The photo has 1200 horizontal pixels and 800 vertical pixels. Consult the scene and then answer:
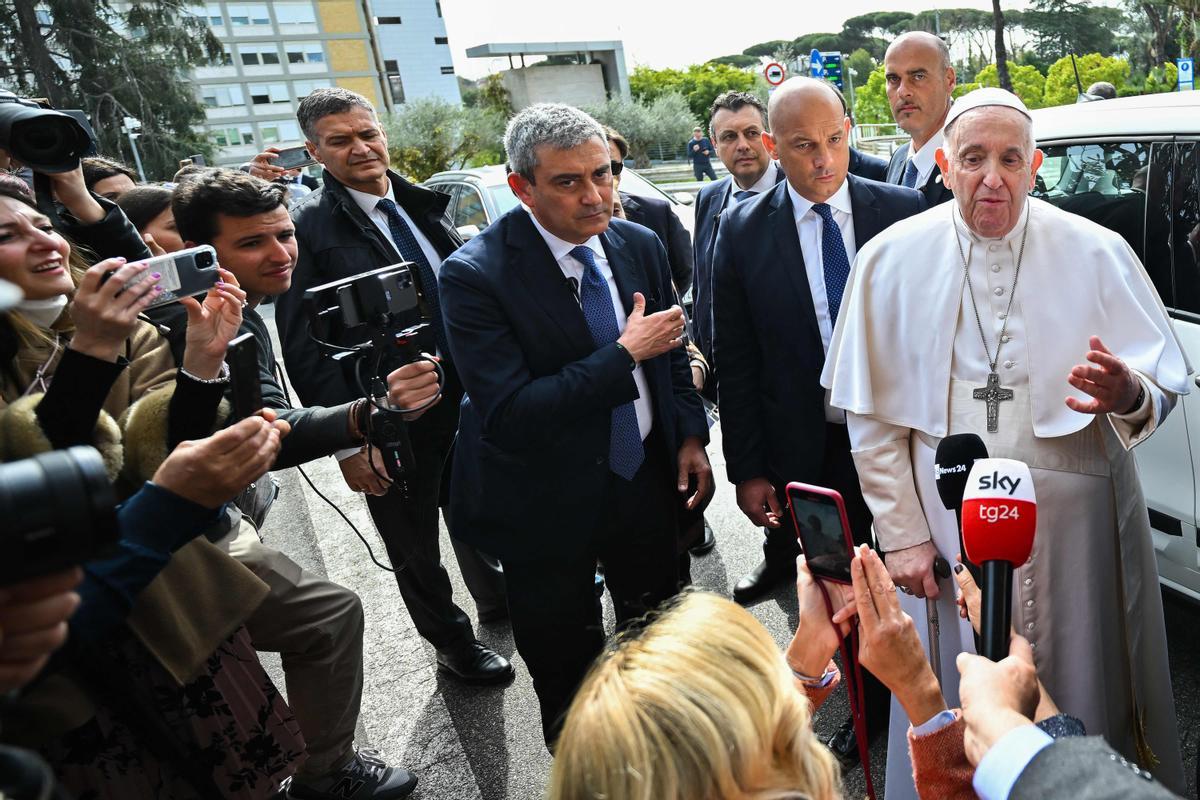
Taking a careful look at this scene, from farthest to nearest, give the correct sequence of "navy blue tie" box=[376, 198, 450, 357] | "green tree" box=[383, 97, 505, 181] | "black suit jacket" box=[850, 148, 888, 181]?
"green tree" box=[383, 97, 505, 181] < "black suit jacket" box=[850, 148, 888, 181] < "navy blue tie" box=[376, 198, 450, 357]

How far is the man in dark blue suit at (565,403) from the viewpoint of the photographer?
7.92 ft

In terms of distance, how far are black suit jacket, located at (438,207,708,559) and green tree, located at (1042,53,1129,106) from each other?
27.0 m

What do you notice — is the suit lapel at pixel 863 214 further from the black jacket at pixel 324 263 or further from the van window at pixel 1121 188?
the black jacket at pixel 324 263

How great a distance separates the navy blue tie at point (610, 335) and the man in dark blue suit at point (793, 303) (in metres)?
0.46

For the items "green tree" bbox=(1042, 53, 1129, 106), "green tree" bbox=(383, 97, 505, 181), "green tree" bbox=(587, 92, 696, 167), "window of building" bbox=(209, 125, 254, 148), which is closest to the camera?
"green tree" bbox=(1042, 53, 1129, 106)

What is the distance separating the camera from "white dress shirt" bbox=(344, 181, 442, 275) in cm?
332

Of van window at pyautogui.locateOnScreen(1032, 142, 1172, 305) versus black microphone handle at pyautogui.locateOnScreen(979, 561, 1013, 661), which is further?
van window at pyautogui.locateOnScreen(1032, 142, 1172, 305)

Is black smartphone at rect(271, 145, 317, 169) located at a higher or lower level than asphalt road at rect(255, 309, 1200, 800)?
higher

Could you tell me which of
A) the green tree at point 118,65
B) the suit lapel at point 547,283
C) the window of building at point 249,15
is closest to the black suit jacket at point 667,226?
the suit lapel at point 547,283

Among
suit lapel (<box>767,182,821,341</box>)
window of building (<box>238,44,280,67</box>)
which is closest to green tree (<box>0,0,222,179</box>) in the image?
suit lapel (<box>767,182,821,341</box>)

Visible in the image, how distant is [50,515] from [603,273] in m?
1.80

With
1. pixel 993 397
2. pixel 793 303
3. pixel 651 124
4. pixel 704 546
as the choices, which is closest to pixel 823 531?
pixel 993 397

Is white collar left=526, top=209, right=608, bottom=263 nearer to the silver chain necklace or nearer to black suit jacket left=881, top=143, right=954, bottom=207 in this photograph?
the silver chain necklace

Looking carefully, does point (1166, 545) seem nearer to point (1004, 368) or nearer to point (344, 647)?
point (1004, 368)
